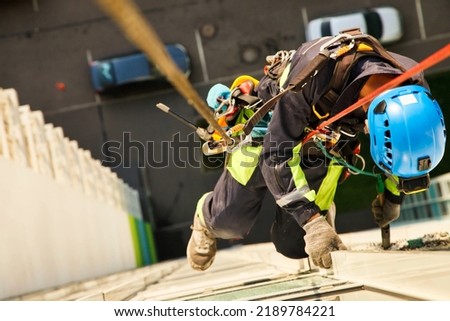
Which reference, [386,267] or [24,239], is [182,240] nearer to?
[24,239]

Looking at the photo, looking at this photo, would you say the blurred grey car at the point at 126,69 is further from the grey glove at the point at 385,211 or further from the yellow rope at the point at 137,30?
the yellow rope at the point at 137,30

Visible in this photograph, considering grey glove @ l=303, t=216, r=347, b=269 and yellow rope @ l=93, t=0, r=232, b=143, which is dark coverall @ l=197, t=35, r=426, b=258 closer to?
grey glove @ l=303, t=216, r=347, b=269

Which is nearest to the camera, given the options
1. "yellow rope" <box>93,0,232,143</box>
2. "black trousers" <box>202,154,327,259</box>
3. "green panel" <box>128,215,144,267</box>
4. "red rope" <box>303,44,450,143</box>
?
"yellow rope" <box>93,0,232,143</box>

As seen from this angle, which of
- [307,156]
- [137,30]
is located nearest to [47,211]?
[307,156]

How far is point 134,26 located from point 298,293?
0.86 m

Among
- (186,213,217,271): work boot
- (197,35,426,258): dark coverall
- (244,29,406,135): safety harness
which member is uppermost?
(244,29,406,135): safety harness

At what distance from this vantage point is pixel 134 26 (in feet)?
2.34

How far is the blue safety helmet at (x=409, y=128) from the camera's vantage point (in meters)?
1.37

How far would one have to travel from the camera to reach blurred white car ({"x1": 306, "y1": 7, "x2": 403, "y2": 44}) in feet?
21.3

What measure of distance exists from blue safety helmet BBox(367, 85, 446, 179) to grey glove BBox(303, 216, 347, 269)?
199mm

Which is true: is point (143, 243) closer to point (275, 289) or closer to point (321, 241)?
point (275, 289)

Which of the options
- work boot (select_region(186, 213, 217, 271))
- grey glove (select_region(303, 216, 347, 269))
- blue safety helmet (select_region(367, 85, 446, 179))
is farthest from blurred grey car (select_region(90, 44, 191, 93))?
blue safety helmet (select_region(367, 85, 446, 179))

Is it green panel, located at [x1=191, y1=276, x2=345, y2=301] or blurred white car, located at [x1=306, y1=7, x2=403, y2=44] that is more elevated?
blurred white car, located at [x1=306, y1=7, x2=403, y2=44]
